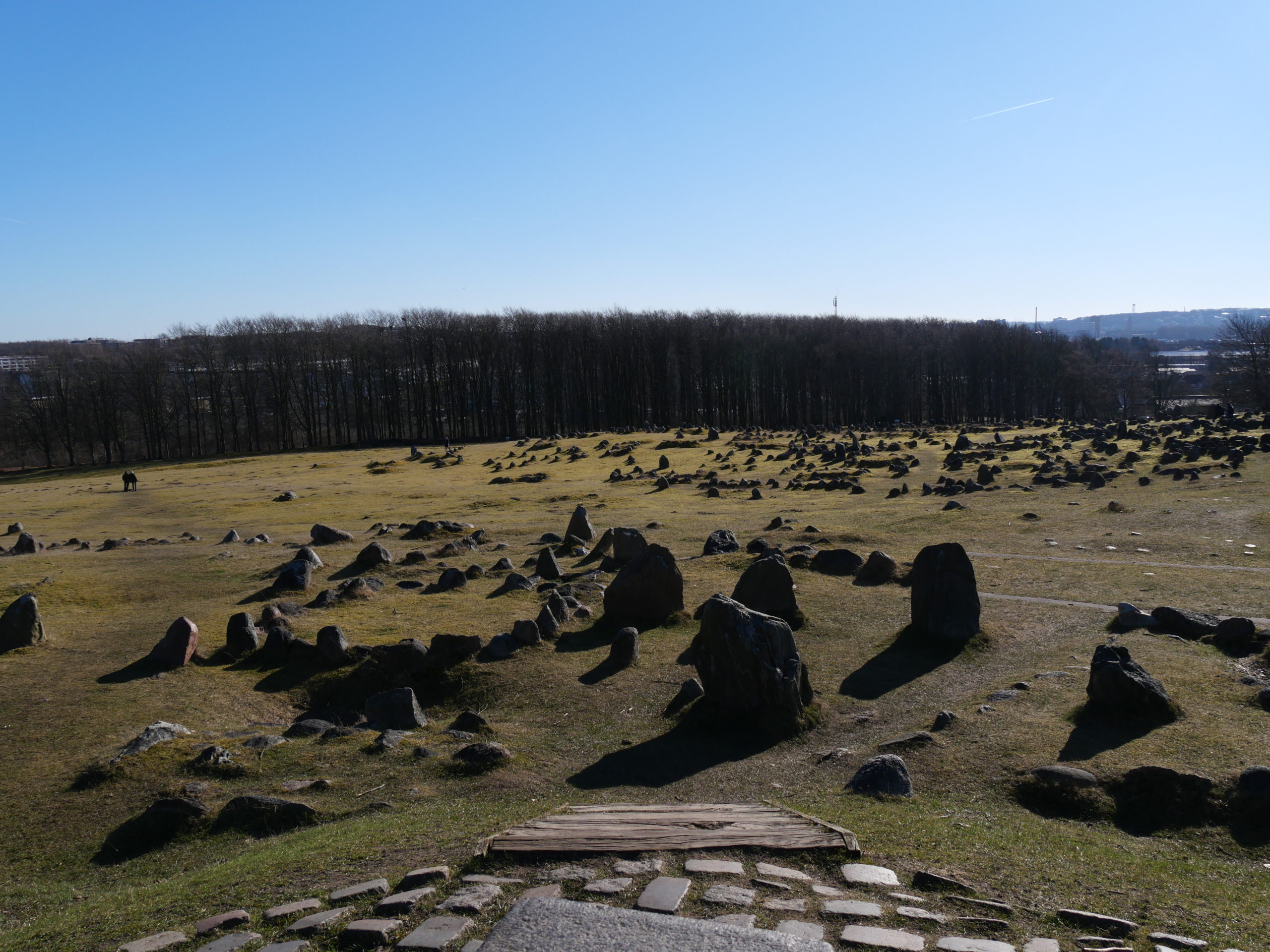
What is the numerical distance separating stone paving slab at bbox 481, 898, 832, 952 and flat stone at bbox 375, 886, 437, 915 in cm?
66

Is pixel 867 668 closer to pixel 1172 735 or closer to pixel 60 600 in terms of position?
pixel 1172 735

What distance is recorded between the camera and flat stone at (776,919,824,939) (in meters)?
4.82

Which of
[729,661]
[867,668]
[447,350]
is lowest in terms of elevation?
[867,668]

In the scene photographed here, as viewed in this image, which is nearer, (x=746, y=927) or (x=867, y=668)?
(x=746, y=927)

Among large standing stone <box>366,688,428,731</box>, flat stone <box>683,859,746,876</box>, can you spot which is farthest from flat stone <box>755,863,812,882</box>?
large standing stone <box>366,688,428,731</box>

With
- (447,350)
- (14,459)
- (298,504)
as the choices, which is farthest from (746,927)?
(14,459)

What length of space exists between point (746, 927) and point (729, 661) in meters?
5.47

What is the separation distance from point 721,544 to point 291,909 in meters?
15.6

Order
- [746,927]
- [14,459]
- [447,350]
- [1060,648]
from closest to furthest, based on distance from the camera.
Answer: [746,927] < [1060,648] < [14,459] < [447,350]

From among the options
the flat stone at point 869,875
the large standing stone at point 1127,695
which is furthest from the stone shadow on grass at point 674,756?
the large standing stone at point 1127,695

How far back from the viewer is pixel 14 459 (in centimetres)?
8050

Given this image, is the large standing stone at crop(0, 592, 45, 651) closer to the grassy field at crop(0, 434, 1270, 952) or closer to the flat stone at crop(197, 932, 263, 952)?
the grassy field at crop(0, 434, 1270, 952)

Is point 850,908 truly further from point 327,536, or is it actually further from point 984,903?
point 327,536

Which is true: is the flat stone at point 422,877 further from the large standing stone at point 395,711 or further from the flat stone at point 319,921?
the large standing stone at point 395,711
